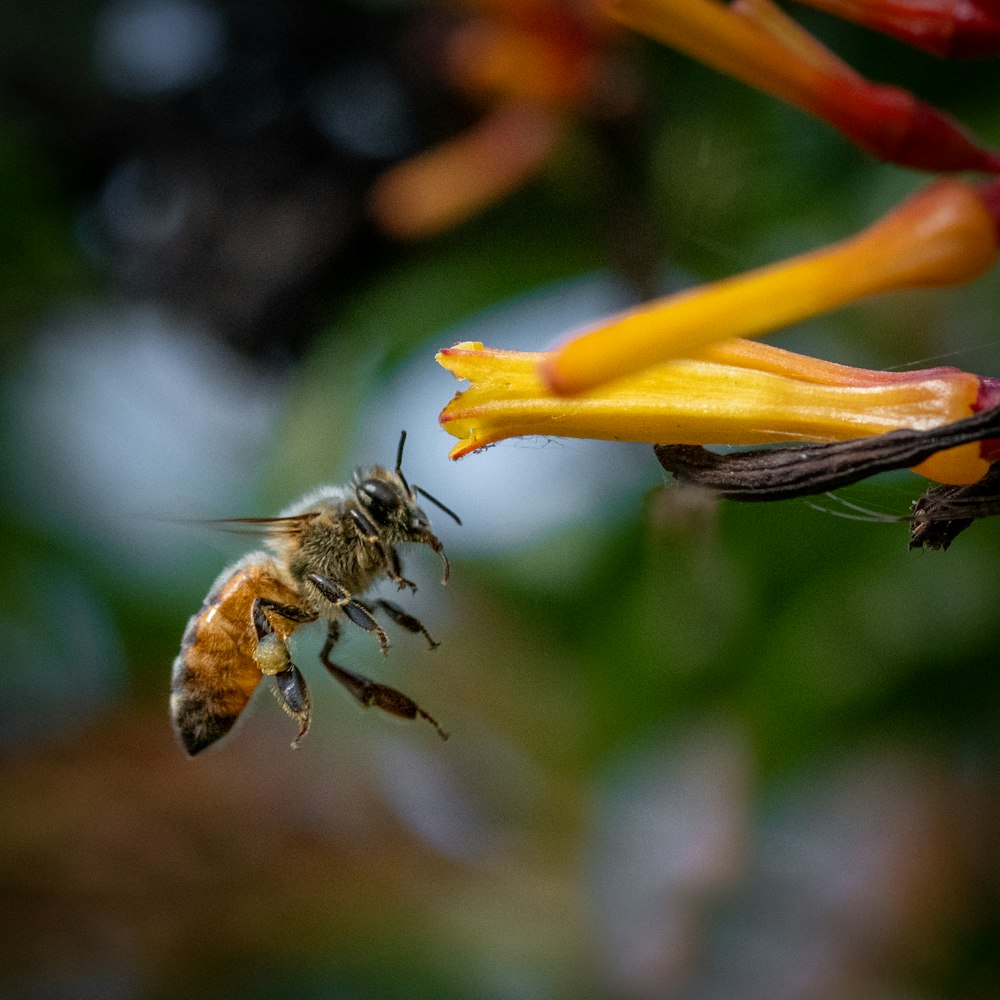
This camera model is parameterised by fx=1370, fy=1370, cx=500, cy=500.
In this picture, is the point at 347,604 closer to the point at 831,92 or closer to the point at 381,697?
the point at 381,697

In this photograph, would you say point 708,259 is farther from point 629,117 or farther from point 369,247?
point 369,247

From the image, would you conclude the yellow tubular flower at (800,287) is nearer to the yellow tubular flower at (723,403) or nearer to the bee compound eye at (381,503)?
the yellow tubular flower at (723,403)

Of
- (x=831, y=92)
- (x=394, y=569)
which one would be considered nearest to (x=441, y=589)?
(x=394, y=569)

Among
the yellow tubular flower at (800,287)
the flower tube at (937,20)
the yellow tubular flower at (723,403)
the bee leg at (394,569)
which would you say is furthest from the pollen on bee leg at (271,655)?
the flower tube at (937,20)

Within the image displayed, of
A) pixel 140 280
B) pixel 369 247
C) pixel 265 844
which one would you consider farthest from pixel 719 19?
pixel 265 844

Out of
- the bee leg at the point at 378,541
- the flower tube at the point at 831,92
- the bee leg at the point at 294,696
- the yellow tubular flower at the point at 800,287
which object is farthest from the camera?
the bee leg at the point at 378,541

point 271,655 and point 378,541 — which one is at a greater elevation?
point 378,541
